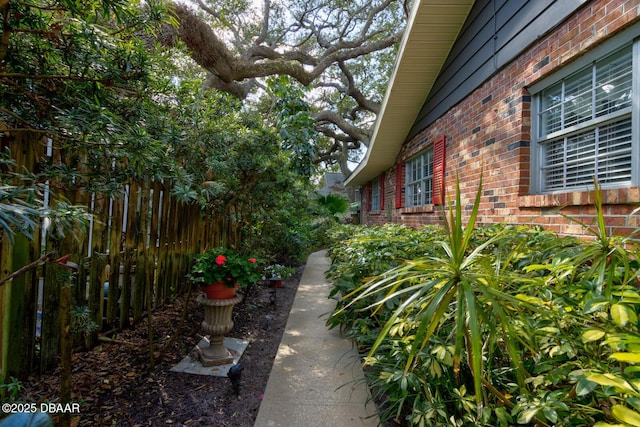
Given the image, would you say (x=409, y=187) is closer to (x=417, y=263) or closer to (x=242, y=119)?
(x=242, y=119)

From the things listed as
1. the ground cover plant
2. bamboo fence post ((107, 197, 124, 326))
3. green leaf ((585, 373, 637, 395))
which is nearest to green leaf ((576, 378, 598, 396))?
the ground cover plant

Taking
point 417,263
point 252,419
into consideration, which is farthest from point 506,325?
point 252,419

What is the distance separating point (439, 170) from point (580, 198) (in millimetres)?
2712

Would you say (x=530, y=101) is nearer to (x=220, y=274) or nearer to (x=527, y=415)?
(x=527, y=415)

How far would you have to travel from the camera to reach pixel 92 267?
261cm

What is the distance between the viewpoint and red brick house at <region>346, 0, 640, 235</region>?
238cm

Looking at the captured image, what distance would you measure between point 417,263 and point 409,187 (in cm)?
618

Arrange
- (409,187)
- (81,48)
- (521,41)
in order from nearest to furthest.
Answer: (81,48)
(521,41)
(409,187)

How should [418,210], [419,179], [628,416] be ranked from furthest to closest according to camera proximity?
1. [419,179]
2. [418,210]
3. [628,416]

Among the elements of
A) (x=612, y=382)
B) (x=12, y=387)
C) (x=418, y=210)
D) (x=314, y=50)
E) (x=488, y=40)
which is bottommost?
(x=12, y=387)

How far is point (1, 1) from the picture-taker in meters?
1.23

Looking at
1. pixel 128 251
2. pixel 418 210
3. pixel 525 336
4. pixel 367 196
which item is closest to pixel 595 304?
pixel 525 336

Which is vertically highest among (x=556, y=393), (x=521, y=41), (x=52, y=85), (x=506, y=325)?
(x=521, y=41)

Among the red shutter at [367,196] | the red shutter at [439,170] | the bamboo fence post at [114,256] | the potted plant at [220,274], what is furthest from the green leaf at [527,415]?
the red shutter at [367,196]
